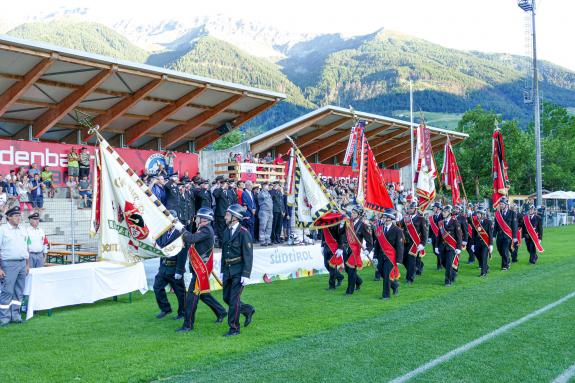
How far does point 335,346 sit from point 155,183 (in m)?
8.92

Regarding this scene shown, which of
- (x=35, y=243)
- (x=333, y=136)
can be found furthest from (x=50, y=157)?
(x=333, y=136)

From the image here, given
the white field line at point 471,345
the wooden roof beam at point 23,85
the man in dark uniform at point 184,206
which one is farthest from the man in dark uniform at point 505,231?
the wooden roof beam at point 23,85

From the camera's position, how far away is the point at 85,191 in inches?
802

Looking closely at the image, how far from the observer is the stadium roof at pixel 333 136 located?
32.0m

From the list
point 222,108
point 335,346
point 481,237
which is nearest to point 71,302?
point 335,346

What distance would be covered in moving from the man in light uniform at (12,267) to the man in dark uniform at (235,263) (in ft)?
12.2

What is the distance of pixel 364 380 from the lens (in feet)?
21.7

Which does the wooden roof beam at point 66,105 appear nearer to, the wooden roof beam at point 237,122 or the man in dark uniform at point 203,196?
the man in dark uniform at point 203,196

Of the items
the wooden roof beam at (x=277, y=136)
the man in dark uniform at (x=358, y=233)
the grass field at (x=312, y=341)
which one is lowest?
the grass field at (x=312, y=341)

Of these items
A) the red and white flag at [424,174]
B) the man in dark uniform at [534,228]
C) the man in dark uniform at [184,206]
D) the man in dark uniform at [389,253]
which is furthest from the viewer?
the red and white flag at [424,174]

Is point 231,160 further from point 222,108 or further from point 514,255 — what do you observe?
point 514,255

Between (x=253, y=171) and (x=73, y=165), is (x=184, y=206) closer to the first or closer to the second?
(x=73, y=165)

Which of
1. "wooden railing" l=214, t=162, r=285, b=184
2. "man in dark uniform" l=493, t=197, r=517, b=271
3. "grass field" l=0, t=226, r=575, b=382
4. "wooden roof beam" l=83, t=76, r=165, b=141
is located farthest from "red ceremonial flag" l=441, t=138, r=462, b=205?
"wooden roof beam" l=83, t=76, r=165, b=141

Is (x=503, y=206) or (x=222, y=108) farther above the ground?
(x=222, y=108)
